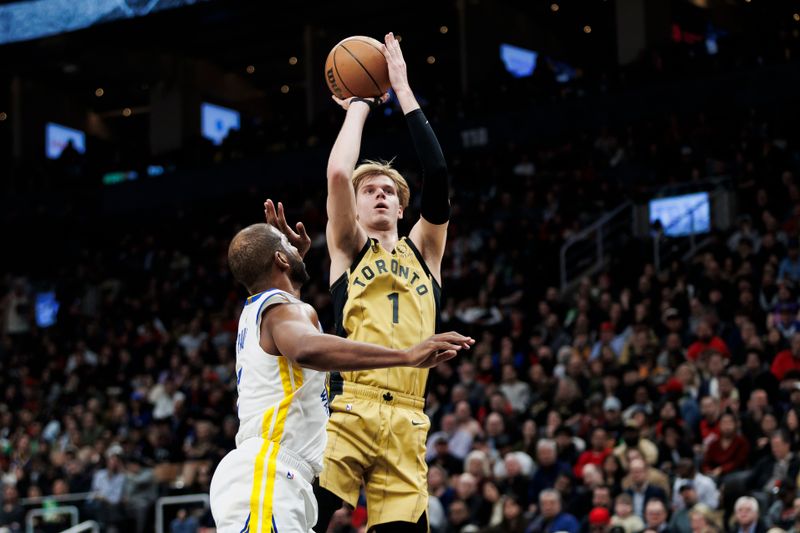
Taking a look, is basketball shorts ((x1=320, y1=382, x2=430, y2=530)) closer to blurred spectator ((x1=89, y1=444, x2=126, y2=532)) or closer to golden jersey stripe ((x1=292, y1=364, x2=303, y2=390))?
golden jersey stripe ((x1=292, y1=364, x2=303, y2=390))

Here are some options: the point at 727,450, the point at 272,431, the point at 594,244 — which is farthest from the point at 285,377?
the point at 594,244

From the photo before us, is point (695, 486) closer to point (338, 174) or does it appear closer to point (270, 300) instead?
point (338, 174)

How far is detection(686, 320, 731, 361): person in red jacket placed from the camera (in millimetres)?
13898

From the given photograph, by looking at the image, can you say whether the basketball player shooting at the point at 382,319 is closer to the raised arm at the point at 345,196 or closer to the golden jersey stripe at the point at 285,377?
the raised arm at the point at 345,196

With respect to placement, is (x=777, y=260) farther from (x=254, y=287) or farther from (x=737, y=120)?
(x=254, y=287)

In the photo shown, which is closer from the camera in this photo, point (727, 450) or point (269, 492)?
point (269, 492)

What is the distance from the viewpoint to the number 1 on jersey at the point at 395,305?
18.4 feet

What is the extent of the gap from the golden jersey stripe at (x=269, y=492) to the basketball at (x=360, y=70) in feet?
6.54

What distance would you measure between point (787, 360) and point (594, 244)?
7534 mm

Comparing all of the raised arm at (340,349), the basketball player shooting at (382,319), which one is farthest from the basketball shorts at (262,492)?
the basketball player shooting at (382,319)

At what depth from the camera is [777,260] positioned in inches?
619

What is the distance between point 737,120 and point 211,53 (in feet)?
55.7

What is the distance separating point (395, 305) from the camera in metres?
5.65

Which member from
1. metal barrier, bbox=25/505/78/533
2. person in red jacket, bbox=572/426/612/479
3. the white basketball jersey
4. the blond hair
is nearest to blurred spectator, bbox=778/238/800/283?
person in red jacket, bbox=572/426/612/479
